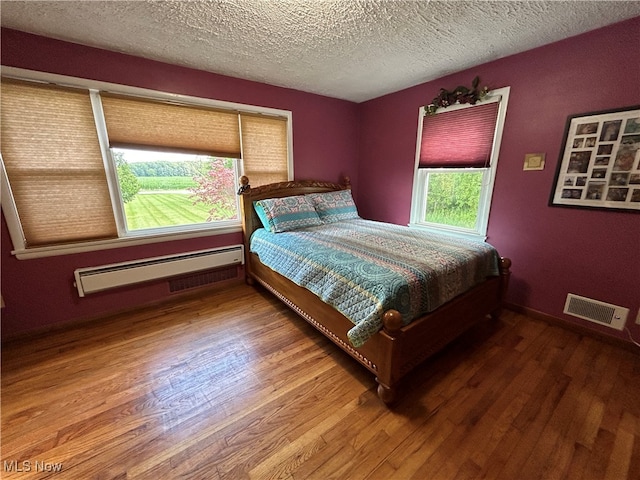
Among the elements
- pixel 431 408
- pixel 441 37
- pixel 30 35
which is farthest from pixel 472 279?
pixel 30 35

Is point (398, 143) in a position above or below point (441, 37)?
below

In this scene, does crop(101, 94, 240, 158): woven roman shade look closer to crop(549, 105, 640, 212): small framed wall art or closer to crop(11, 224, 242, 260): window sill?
crop(11, 224, 242, 260): window sill

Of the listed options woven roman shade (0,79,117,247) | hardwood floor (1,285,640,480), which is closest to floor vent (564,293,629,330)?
hardwood floor (1,285,640,480)

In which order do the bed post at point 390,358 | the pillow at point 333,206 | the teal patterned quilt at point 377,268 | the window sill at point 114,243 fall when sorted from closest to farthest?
the bed post at point 390,358
the teal patterned quilt at point 377,268
the window sill at point 114,243
the pillow at point 333,206

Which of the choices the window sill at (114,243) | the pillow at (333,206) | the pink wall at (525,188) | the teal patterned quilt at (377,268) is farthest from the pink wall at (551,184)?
the window sill at (114,243)

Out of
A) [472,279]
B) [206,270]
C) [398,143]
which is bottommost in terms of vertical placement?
[206,270]

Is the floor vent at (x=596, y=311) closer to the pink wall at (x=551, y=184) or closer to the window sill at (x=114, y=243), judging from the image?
the pink wall at (x=551, y=184)

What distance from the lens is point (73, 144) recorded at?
2.00 metres

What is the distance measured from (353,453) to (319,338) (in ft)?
2.97

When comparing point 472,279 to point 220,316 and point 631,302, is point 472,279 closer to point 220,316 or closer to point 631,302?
point 631,302

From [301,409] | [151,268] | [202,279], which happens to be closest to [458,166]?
[301,409]

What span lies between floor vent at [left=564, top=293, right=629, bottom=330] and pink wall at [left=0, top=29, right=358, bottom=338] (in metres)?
3.18

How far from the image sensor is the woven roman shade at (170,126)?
2137 millimetres

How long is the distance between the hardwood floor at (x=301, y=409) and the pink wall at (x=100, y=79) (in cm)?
25
